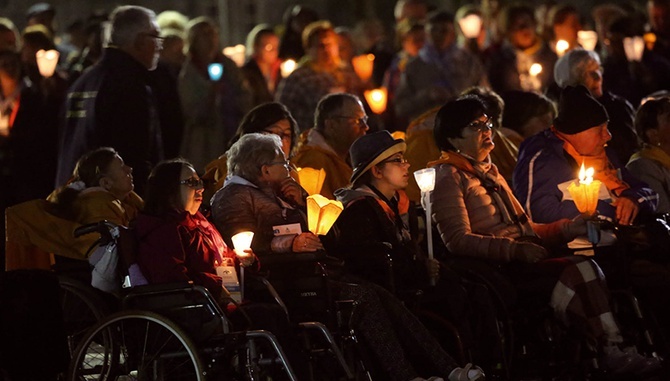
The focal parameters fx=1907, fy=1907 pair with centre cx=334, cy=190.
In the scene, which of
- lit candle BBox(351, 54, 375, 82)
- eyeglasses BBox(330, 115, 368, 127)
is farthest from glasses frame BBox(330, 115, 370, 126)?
lit candle BBox(351, 54, 375, 82)

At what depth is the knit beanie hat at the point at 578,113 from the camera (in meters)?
12.5

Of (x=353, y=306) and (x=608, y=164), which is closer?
(x=353, y=306)

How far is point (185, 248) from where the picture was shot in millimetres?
10336

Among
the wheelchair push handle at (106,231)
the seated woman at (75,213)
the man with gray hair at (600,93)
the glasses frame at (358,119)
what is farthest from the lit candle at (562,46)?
the wheelchair push handle at (106,231)

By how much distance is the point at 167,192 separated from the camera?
411 inches

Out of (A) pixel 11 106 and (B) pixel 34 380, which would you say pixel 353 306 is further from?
(A) pixel 11 106

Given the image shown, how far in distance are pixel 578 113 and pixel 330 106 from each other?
1.79m

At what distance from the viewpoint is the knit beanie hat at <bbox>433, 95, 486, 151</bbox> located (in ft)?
39.5

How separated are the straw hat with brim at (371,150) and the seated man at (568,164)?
122cm

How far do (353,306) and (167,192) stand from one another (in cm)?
124

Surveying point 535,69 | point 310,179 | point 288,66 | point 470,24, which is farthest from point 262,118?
point 470,24

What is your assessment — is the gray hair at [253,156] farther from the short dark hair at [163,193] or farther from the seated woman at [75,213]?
the seated woman at [75,213]

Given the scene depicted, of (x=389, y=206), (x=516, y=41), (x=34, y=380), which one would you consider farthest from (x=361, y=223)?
(x=516, y=41)

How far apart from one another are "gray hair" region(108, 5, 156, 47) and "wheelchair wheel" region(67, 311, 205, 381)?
3.13 metres
